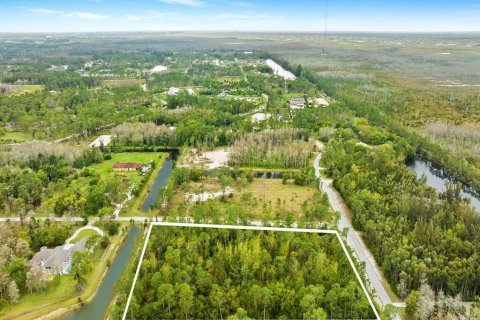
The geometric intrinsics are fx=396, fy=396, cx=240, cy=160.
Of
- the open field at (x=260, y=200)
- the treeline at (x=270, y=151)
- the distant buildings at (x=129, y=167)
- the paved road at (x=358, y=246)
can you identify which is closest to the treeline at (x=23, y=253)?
the open field at (x=260, y=200)

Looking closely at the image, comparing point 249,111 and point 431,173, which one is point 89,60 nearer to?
point 249,111

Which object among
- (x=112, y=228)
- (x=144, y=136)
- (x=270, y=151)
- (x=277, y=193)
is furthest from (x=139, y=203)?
(x=144, y=136)

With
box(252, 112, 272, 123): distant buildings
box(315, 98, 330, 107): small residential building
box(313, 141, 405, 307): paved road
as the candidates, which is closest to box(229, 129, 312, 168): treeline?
box(313, 141, 405, 307): paved road

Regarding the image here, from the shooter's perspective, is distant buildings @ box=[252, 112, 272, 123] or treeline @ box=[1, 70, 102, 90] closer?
distant buildings @ box=[252, 112, 272, 123]

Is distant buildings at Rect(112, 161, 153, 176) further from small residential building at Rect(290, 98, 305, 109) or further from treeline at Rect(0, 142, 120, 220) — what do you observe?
small residential building at Rect(290, 98, 305, 109)

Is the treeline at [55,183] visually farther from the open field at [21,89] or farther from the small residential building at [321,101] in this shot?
the open field at [21,89]

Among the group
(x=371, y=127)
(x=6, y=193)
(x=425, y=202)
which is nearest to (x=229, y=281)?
(x=425, y=202)
